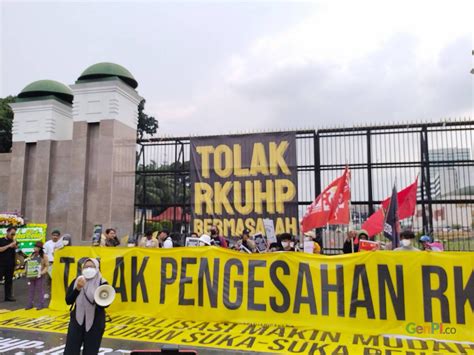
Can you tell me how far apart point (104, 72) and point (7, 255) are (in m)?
7.40

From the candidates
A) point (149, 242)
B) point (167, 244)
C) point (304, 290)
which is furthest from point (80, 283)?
point (167, 244)

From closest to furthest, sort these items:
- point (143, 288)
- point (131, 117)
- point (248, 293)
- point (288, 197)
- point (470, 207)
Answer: point (248, 293) < point (143, 288) < point (470, 207) < point (288, 197) < point (131, 117)

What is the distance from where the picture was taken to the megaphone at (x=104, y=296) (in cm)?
427

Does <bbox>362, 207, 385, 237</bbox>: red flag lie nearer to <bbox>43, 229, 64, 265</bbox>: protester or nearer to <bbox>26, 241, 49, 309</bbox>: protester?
<bbox>26, 241, 49, 309</bbox>: protester

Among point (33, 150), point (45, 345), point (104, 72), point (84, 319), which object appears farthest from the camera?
point (33, 150)

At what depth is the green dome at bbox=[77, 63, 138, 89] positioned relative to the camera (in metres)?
13.8

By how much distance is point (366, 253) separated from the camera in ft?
21.1

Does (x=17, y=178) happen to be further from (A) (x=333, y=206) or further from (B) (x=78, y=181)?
(A) (x=333, y=206)

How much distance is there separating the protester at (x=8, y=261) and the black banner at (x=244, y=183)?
5.21 meters

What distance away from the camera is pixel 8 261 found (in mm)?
9180

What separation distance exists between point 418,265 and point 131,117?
37.6 feet

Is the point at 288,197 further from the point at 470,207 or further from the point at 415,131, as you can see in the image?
the point at 470,207

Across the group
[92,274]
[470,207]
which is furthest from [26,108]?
[470,207]

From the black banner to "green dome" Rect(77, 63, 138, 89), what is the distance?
3.98 m
